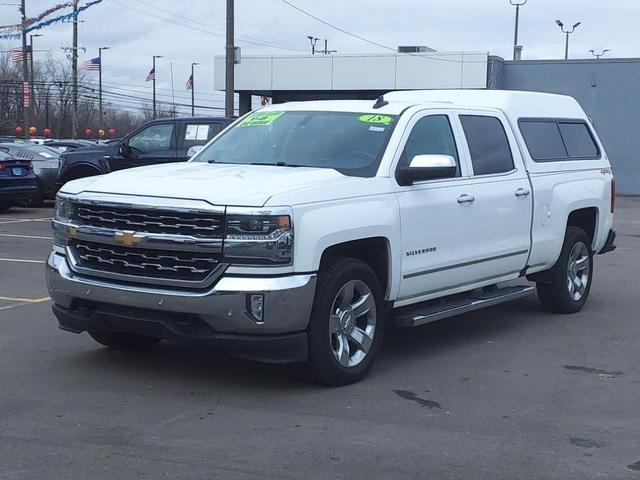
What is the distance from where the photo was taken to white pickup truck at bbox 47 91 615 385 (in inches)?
236

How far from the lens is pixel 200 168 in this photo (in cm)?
719

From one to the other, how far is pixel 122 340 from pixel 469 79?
27.9m

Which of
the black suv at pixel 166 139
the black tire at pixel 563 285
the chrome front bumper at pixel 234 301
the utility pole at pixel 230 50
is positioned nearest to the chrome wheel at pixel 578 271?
the black tire at pixel 563 285

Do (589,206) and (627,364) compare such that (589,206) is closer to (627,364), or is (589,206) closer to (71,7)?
(627,364)

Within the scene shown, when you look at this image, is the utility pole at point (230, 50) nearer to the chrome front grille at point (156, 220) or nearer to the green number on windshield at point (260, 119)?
the green number on windshield at point (260, 119)

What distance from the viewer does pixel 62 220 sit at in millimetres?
6742

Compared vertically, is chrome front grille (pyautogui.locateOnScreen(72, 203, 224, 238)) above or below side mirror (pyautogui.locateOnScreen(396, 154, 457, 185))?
below

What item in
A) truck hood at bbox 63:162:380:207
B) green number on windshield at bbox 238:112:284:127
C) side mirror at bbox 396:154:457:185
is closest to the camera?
truck hood at bbox 63:162:380:207

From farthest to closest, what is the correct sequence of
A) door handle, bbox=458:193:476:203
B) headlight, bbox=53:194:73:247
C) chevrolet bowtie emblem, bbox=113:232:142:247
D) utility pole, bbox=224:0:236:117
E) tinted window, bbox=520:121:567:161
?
utility pole, bbox=224:0:236:117 < tinted window, bbox=520:121:567:161 < door handle, bbox=458:193:476:203 < headlight, bbox=53:194:73:247 < chevrolet bowtie emblem, bbox=113:232:142:247

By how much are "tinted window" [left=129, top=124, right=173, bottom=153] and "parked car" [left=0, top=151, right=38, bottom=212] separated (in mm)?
3242

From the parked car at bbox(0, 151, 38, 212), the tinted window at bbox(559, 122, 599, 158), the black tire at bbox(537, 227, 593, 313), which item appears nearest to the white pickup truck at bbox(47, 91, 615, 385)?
the black tire at bbox(537, 227, 593, 313)

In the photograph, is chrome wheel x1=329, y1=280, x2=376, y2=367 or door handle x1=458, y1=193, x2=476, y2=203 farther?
door handle x1=458, y1=193, x2=476, y2=203

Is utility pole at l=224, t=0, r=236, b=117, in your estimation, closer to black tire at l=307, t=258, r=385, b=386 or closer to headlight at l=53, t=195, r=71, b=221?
headlight at l=53, t=195, r=71, b=221

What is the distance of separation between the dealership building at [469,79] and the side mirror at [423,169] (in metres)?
26.6
